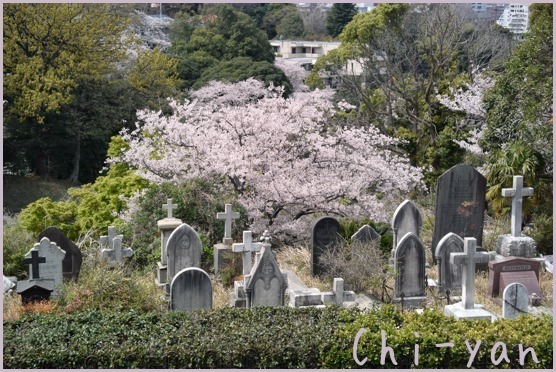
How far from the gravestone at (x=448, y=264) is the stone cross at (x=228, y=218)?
12.1ft

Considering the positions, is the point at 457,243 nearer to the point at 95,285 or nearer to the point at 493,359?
the point at 493,359

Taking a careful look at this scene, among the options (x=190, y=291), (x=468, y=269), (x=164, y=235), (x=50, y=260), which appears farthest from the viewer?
(x=164, y=235)

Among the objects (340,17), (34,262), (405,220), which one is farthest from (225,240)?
(340,17)

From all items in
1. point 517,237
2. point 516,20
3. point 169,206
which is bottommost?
point 517,237

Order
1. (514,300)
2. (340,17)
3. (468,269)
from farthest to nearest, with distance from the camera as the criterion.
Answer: (340,17), (468,269), (514,300)

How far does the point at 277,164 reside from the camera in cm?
1487

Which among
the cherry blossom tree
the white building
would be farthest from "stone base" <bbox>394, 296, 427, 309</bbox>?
the white building

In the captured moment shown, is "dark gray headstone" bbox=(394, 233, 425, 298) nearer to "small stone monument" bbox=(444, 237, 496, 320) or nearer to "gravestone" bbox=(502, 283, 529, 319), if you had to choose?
"small stone monument" bbox=(444, 237, 496, 320)

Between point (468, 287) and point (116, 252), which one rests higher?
point (116, 252)

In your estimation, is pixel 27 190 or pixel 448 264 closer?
pixel 448 264

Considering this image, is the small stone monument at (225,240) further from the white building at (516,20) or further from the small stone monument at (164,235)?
the white building at (516,20)

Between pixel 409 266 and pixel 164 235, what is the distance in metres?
4.40

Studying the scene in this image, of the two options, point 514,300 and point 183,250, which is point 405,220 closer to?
point 514,300

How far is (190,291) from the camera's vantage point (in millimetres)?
9617
